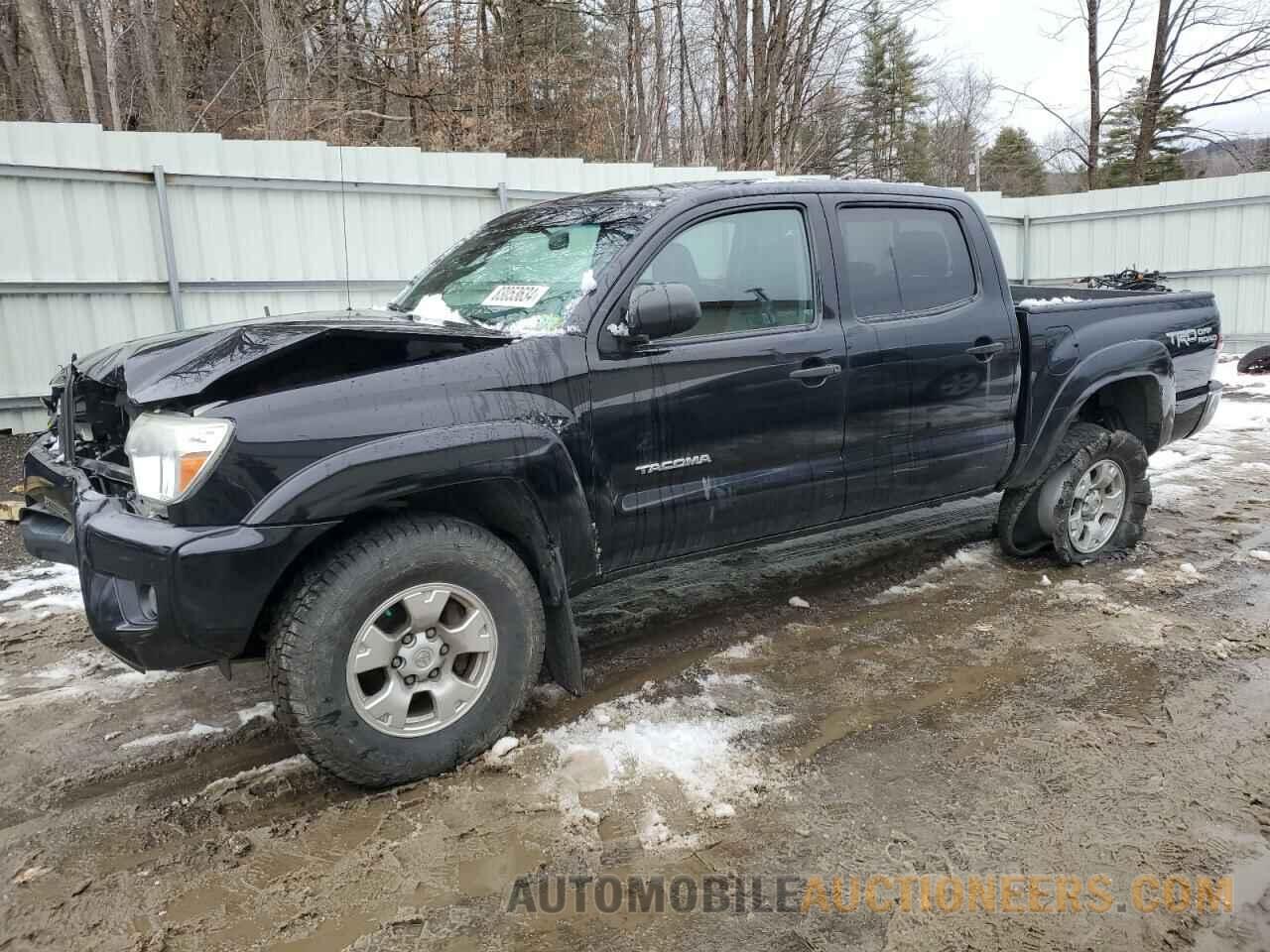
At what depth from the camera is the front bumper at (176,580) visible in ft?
8.24

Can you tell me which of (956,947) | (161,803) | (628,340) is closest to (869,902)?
(956,947)

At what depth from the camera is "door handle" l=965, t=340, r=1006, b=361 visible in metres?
4.22

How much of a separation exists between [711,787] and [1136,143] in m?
27.8

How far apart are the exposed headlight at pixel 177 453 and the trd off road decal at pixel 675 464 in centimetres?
140

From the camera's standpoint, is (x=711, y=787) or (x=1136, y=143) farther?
(x=1136, y=143)

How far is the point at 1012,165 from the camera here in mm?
55406

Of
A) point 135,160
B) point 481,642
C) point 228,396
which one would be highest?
point 135,160

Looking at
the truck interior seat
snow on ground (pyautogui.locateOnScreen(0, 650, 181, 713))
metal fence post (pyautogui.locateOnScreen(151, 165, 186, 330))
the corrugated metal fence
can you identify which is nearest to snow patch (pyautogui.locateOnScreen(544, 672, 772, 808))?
snow on ground (pyautogui.locateOnScreen(0, 650, 181, 713))

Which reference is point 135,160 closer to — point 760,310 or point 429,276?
point 429,276

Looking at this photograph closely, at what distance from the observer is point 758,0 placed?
19766 millimetres

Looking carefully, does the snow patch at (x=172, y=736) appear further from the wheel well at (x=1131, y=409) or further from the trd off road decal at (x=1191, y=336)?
the trd off road decal at (x=1191, y=336)

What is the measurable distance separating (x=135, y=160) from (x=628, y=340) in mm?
7108

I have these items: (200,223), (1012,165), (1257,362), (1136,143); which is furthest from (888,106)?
(200,223)

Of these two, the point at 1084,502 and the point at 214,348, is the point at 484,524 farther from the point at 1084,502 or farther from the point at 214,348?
the point at 1084,502
